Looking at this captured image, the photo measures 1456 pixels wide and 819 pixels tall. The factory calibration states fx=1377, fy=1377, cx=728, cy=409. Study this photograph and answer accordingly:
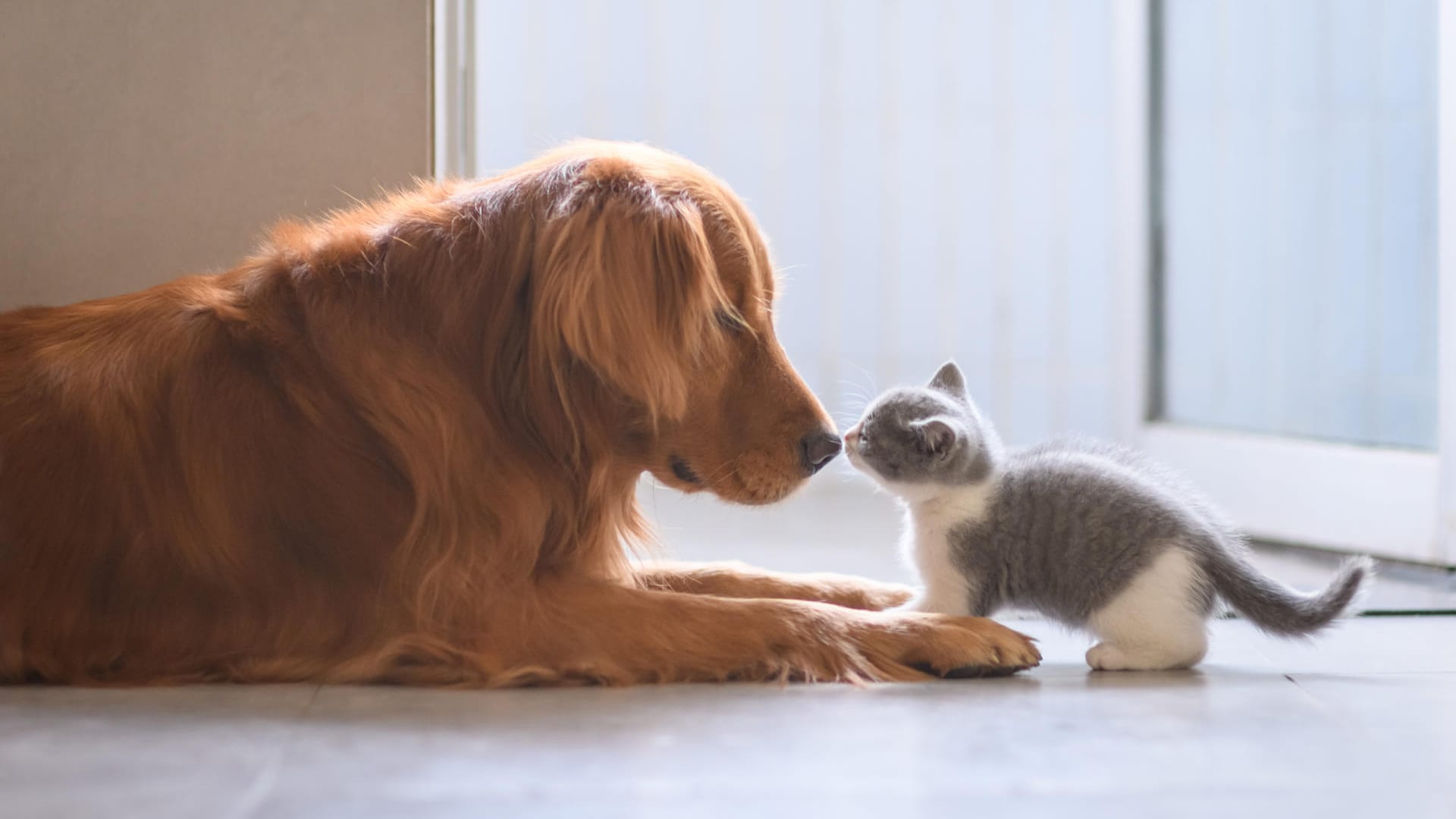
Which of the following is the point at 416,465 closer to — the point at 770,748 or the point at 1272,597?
the point at 770,748

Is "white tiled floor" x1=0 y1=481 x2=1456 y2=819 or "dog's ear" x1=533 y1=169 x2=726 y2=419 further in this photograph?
"dog's ear" x1=533 y1=169 x2=726 y2=419

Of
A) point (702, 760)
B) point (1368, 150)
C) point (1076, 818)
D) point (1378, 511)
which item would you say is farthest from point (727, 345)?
point (1368, 150)

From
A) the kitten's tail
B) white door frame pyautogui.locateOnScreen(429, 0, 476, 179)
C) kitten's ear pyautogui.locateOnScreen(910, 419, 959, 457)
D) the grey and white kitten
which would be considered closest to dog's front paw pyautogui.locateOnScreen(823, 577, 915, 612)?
the grey and white kitten

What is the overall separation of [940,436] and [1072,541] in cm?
20

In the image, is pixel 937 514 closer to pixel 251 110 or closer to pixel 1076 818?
pixel 1076 818

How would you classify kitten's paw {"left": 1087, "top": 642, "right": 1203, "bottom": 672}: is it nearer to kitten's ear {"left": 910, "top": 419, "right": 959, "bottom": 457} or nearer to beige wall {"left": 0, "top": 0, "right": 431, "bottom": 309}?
kitten's ear {"left": 910, "top": 419, "right": 959, "bottom": 457}

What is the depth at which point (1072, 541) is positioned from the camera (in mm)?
1615

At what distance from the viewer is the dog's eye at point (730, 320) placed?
163 cm

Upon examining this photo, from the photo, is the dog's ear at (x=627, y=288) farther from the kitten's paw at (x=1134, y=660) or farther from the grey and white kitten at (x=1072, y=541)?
the kitten's paw at (x=1134, y=660)

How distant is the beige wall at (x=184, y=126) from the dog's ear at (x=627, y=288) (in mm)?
768

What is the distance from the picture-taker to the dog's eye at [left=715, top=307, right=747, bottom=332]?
1.63 m

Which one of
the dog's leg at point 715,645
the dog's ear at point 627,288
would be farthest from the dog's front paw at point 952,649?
the dog's ear at point 627,288

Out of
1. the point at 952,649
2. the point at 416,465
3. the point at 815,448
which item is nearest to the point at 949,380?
the point at 815,448

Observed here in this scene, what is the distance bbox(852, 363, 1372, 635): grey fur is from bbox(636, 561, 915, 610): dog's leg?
183 millimetres
